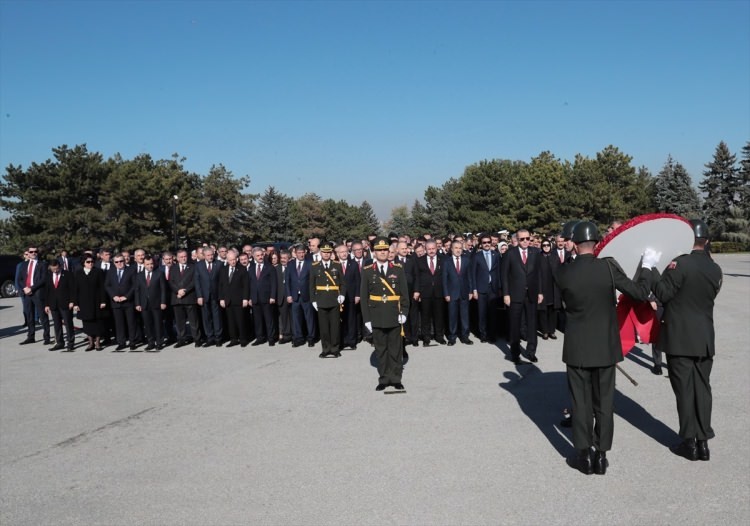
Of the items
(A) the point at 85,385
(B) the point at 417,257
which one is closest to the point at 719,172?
(B) the point at 417,257

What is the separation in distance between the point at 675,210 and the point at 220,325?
5934 centimetres

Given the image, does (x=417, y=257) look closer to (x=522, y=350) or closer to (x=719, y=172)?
(x=522, y=350)

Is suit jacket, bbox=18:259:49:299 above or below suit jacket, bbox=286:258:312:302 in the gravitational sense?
above

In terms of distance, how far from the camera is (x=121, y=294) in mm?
11430

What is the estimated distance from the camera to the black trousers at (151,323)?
11.5 m

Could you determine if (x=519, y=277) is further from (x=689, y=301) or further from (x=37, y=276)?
(x=37, y=276)

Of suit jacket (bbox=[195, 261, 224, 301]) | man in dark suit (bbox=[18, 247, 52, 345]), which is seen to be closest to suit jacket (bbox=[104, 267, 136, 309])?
suit jacket (bbox=[195, 261, 224, 301])

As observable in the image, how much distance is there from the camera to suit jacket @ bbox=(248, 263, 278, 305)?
1146 centimetres

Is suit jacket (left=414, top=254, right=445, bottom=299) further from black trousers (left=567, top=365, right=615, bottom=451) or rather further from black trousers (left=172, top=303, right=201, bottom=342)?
black trousers (left=567, top=365, right=615, bottom=451)

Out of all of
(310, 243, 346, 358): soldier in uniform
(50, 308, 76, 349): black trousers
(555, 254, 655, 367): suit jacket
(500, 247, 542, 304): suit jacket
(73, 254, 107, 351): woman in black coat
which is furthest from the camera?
(50, 308, 76, 349): black trousers

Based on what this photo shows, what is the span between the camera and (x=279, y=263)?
11688 mm

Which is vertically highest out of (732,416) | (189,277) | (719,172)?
(719,172)

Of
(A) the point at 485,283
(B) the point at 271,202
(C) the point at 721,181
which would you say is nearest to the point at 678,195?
(C) the point at 721,181

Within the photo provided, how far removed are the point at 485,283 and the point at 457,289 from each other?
65cm
